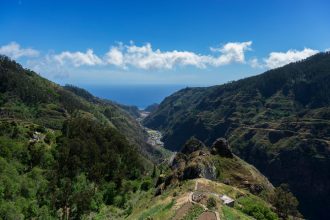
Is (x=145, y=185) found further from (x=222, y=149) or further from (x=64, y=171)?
(x=222, y=149)

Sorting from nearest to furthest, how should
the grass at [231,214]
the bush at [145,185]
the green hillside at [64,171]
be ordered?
the grass at [231,214] → the green hillside at [64,171] → the bush at [145,185]

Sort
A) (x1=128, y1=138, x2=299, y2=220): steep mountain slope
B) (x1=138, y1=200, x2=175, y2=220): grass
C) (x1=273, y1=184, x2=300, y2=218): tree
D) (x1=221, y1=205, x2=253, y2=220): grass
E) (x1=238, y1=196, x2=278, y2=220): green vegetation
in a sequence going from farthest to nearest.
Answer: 1. (x1=273, y1=184, x2=300, y2=218): tree
2. (x1=238, y1=196, x2=278, y2=220): green vegetation
3. (x1=138, y1=200, x2=175, y2=220): grass
4. (x1=128, y1=138, x2=299, y2=220): steep mountain slope
5. (x1=221, y1=205, x2=253, y2=220): grass

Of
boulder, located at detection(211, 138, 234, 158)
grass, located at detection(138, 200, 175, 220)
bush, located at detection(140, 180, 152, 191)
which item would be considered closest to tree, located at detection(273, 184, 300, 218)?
grass, located at detection(138, 200, 175, 220)

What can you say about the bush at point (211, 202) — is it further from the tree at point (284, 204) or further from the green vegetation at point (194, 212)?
the tree at point (284, 204)

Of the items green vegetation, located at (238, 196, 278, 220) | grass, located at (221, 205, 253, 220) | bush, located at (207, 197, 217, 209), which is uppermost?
bush, located at (207, 197, 217, 209)

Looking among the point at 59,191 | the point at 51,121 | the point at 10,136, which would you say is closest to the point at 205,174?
the point at 59,191

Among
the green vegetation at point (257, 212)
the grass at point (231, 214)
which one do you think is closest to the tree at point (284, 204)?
the green vegetation at point (257, 212)

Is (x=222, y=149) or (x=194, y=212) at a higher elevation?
(x=222, y=149)

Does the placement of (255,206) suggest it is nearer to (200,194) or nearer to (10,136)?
(200,194)

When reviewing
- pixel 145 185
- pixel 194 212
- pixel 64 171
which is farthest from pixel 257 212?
pixel 64 171

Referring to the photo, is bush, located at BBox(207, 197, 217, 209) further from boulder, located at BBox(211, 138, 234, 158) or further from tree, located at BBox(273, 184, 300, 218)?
boulder, located at BBox(211, 138, 234, 158)

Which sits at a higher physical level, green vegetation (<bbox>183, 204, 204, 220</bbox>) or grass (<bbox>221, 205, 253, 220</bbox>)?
green vegetation (<bbox>183, 204, 204, 220</bbox>)

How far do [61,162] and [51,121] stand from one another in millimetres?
93206

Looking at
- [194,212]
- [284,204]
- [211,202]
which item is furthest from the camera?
[284,204]
